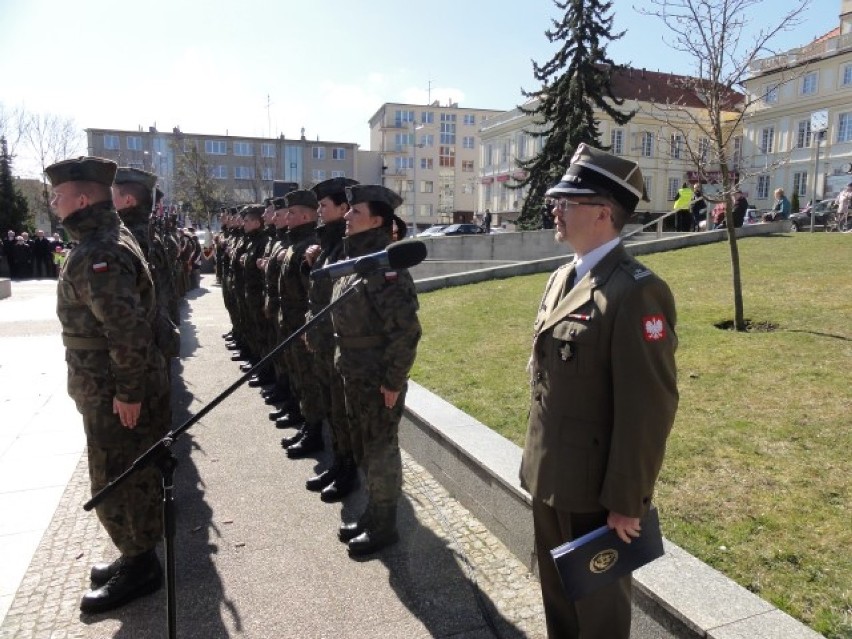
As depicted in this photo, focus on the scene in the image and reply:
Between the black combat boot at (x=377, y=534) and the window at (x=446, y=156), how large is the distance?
84485 mm

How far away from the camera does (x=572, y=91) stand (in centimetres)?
3250

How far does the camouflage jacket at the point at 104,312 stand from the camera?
3186 millimetres

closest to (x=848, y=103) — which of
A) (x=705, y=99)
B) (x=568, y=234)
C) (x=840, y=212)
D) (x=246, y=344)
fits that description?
(x=840, y=212)

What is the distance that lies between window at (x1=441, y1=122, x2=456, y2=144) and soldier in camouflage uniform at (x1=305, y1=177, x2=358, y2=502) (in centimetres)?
8491

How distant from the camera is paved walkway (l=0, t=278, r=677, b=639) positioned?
326 centimetres

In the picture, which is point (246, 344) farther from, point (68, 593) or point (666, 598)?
point (666, 598)

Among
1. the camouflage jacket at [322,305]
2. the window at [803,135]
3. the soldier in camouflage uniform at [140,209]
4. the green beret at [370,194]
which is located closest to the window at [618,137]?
the window at [803,135]

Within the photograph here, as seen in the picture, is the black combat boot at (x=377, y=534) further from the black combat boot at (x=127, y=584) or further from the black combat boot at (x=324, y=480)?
the black combat boot at (x=127, y=584)

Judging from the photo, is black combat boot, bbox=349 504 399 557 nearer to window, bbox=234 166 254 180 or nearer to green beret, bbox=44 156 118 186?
green beret, bbox=44 156 118 186

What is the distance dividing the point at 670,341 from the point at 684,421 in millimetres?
2969

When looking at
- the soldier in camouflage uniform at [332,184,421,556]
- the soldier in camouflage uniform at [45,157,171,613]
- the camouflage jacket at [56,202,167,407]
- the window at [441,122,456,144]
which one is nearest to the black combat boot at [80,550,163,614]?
the soldier in camouflage uniform at [45,157,171,613]

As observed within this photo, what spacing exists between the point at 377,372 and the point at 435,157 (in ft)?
277

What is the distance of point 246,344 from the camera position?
10023mm

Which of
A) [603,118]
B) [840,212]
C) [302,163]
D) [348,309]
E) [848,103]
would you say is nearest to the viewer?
[348,309]
